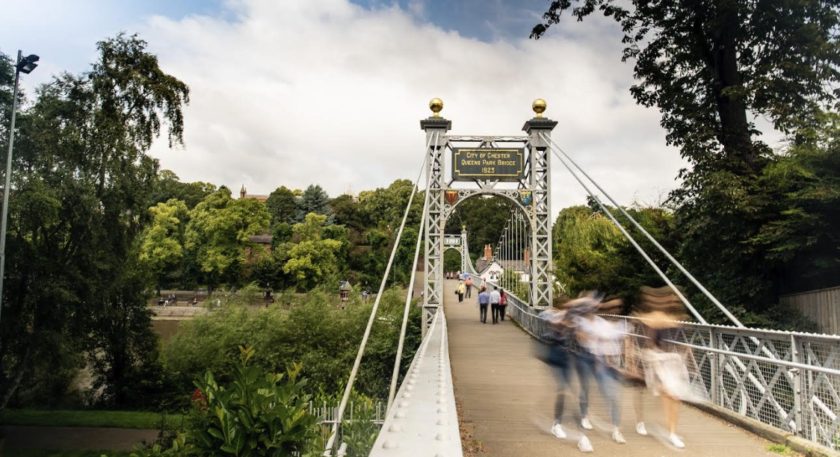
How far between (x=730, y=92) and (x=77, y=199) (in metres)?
13.4

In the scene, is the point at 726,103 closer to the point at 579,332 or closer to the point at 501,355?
the point at 501,355

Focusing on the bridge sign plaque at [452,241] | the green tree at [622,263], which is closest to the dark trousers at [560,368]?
the green tree at [622,263]

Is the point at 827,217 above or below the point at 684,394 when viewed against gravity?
above

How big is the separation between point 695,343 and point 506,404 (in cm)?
231

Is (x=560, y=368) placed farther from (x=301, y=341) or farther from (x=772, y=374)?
(x=301, y=341)

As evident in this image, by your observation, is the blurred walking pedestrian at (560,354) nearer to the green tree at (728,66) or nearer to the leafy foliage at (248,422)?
the leafy foliage at (248,422)

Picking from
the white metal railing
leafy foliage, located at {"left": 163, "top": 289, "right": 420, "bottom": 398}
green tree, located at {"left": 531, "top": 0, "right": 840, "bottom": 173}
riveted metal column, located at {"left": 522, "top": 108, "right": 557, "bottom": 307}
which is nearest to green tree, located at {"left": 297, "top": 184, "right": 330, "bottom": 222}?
leafy foliage, located at {"left": 163, "top": 289, "right": 420, "bottom": 398}

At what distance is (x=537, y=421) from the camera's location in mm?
5551

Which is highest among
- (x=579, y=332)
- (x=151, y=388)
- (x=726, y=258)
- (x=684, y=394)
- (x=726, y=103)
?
(x=726, y=103)

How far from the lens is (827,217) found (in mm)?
8328

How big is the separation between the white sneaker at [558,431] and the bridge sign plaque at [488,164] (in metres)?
12.2

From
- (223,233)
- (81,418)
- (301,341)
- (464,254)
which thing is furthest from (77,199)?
(464,254)

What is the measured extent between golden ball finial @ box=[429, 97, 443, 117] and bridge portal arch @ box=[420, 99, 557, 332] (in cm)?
30

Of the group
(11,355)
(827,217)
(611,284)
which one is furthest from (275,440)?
(11,355)
